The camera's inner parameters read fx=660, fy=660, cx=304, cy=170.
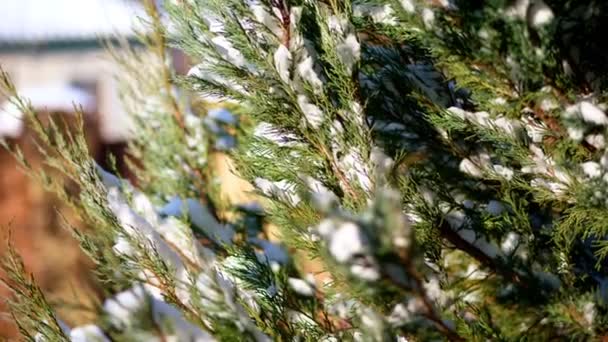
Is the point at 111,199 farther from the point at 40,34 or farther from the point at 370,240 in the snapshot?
the point at 40,34

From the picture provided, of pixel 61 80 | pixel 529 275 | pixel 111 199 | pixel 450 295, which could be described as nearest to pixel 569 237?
pixel 529 275

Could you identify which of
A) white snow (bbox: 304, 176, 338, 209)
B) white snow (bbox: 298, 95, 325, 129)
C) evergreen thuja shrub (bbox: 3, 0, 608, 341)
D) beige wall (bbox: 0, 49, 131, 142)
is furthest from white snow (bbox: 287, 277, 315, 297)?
beige wall (bbox: 0, 49, 131, 142)

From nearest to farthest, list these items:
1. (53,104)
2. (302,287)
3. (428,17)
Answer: (428,17) < (302,287) < (53,104)

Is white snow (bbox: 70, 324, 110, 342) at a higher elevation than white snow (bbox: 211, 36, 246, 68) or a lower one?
lower

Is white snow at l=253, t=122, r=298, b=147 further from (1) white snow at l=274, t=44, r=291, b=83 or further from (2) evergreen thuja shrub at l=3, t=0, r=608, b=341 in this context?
(1) white snow at l=274, t=44, r=291, b=83

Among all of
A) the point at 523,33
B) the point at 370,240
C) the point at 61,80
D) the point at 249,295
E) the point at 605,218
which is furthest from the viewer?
the point at 61,80

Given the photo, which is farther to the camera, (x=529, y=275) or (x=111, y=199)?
(x=111, y=199)

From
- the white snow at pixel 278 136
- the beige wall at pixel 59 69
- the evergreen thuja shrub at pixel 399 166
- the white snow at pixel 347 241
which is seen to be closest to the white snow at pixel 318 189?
the evergreen thuja shrub at pixel 399 166

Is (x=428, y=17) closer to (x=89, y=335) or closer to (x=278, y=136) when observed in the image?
(x=278, y=136)

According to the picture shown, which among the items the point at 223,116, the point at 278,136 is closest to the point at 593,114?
the point at 278,136
